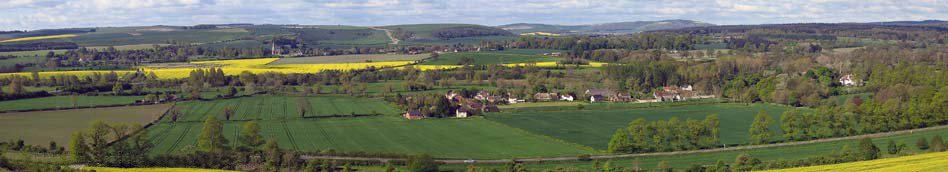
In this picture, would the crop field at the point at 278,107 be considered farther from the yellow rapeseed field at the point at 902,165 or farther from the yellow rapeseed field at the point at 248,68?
the yellow rapeseed field at the point at 902,165

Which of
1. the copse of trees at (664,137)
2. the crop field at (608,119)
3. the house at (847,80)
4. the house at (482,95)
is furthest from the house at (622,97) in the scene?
the copse of trees at (664,137)

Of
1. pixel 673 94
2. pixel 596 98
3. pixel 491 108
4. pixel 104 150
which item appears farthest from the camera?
pixel 673 94

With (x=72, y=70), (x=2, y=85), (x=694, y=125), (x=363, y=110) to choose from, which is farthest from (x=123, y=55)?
(x=694, y=125)

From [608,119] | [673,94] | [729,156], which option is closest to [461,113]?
[608,119]

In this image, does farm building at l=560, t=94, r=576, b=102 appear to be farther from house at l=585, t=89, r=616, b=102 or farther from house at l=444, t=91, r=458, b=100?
house at l=444, t=91, r=458, b=100

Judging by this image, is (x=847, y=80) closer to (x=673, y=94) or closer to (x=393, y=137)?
(x=673, y=94)

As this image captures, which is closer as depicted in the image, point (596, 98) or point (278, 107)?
point (278, 107)
